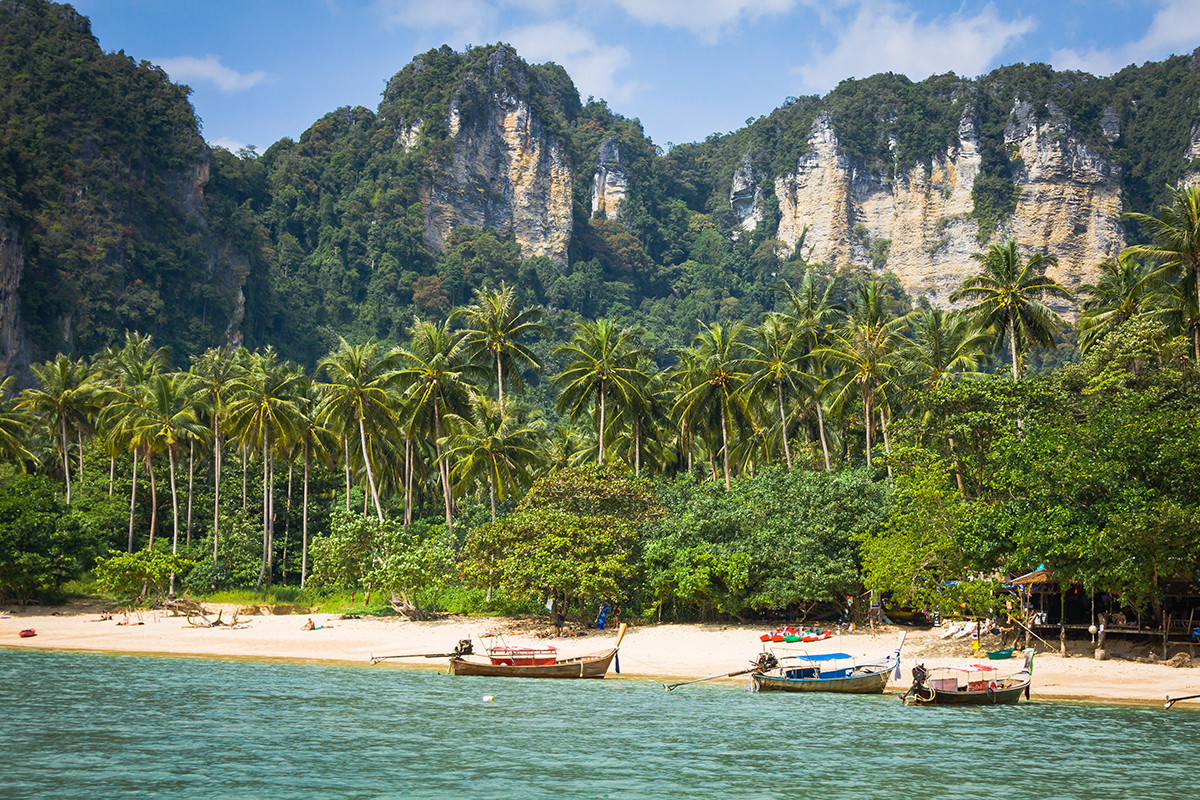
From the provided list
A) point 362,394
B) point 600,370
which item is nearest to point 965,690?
point 600,370

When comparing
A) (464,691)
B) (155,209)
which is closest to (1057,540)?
(464,691)

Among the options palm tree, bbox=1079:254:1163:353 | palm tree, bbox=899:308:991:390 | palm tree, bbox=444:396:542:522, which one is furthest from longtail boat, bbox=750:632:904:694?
palm tree, bbox=1079:254:1163:353

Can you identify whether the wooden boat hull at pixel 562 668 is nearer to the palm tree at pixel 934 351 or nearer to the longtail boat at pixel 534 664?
the longtail boat at pixel 534 664

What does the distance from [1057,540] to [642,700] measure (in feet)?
43.7

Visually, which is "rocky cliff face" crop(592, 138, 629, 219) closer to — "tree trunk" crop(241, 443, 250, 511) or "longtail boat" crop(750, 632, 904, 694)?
"tree trunk" crop(241, 443, 250, 511)

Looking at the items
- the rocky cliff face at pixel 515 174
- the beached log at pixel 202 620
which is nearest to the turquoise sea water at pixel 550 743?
the beached log at pixel 202 620

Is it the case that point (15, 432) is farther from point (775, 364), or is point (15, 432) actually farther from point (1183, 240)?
point (1183, 240)

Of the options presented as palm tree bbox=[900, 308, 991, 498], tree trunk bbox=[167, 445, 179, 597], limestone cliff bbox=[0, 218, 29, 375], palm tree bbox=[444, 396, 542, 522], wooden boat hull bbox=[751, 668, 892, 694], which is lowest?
wooden boat hull bbox=[751, 668, 892, 694]

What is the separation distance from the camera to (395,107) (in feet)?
552

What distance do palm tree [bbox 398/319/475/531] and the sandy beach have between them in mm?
9881

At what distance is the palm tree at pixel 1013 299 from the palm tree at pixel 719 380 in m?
12.2

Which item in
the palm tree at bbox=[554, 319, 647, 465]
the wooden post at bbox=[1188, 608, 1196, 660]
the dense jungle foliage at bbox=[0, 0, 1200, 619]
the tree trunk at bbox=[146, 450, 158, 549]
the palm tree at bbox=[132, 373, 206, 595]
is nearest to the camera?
the wooden post at bbox=[1188, 608, 1196, 660]

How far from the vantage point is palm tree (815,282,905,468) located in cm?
4634

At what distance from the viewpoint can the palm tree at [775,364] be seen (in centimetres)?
4862
